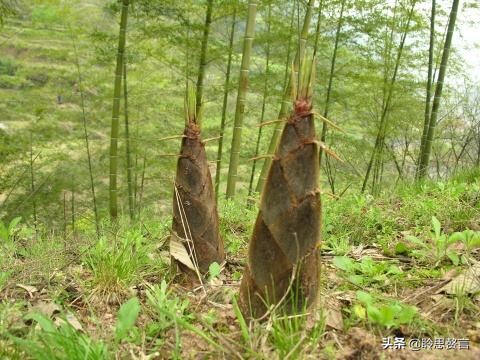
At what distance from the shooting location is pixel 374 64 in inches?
396

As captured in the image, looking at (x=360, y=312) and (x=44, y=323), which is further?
(x=360, y=312)

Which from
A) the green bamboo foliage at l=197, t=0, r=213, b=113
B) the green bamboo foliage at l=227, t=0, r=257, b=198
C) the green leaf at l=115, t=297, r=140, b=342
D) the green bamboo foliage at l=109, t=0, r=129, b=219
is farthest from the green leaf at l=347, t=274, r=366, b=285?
the green bamboo foliage at l=197, t=0, r=213, b=113

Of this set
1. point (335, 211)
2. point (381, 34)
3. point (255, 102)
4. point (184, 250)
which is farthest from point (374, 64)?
point (184, 250)

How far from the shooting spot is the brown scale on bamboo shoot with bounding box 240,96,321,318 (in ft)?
3.73

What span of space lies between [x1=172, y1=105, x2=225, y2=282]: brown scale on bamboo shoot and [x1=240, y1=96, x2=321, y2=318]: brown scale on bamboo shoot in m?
0.52

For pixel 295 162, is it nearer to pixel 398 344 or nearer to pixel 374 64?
pixel 398 344

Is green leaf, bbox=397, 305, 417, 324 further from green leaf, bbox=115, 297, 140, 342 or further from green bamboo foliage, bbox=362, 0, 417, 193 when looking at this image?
green bamboo foliage, bbox=362, 0, 417, 193

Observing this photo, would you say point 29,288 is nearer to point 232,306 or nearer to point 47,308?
point 47,308

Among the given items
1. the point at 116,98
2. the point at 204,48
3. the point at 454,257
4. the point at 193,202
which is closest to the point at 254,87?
the point at 204,48

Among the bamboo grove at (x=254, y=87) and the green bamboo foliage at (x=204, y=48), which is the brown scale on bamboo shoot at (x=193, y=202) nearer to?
the bamboo grove at (x=254, y=87)

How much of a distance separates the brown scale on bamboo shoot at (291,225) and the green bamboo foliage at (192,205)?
0.52 metres

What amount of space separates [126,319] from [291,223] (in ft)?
1.66

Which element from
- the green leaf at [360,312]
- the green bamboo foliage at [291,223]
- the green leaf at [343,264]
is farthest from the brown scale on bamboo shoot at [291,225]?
the green leaf at [343,264]

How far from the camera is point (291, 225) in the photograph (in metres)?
1.15
